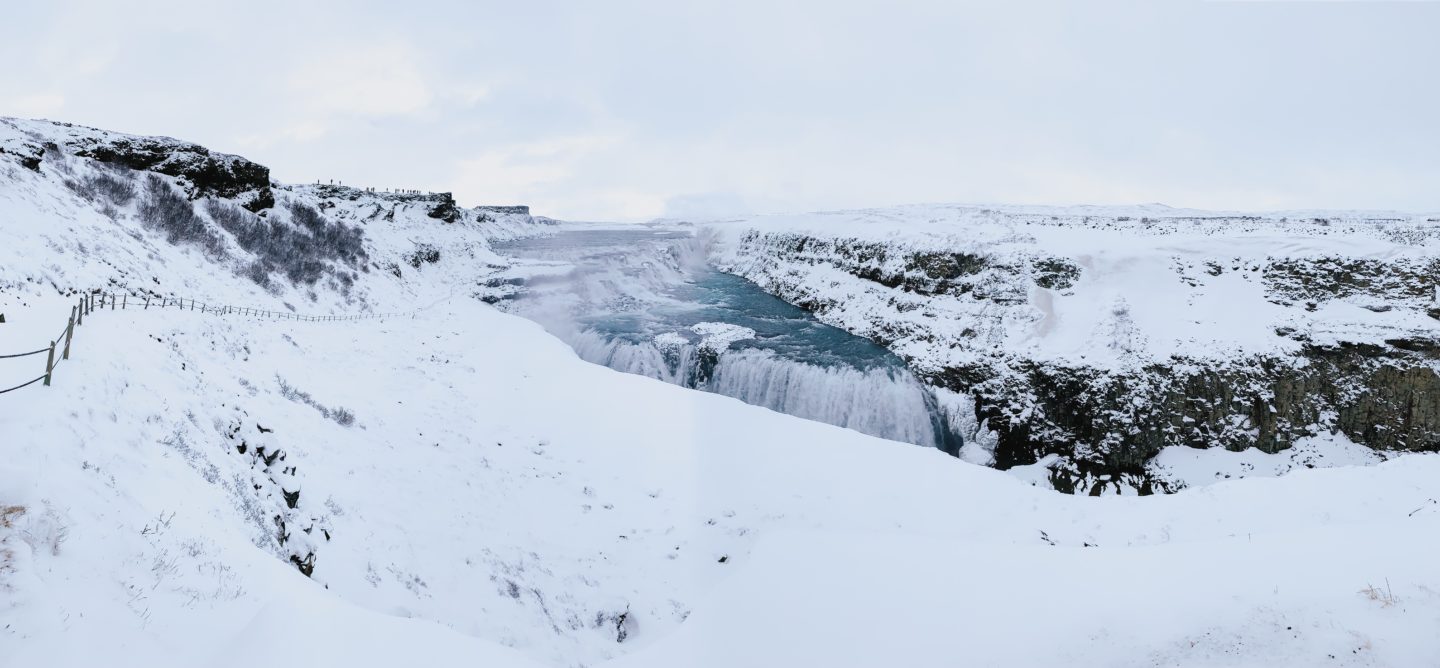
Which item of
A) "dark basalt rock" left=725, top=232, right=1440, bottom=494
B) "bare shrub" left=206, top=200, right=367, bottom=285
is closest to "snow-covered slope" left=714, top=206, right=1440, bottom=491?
"dark basalt rock" left=725, top=232, right=1440, bottom=494

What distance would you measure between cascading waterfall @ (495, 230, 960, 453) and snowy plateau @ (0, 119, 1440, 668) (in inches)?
38.7

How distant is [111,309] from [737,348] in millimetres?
20274

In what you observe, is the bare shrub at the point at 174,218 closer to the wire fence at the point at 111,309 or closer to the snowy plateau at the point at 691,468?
the snowy plateau at the point at 691,468

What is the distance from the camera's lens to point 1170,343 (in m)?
22.2

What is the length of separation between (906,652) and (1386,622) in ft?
13.5

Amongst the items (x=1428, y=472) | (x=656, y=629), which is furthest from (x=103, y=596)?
(x=1428, y=472)

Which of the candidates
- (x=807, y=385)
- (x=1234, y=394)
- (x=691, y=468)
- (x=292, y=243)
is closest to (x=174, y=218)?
(x=292, y=243)

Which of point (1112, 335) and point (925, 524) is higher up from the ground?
point (1112, 335)

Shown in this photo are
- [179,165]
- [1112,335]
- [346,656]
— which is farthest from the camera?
[179,165]

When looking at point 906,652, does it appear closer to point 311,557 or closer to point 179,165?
point 311,557

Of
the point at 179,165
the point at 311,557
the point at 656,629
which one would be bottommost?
the point at 656,629

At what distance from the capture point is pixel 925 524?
12.1 m

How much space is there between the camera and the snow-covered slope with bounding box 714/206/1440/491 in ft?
63.2

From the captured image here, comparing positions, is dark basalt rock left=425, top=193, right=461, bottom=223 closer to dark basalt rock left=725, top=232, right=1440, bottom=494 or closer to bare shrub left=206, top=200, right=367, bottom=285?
bare shrub left=206, top=200, right=367, bottom=285
